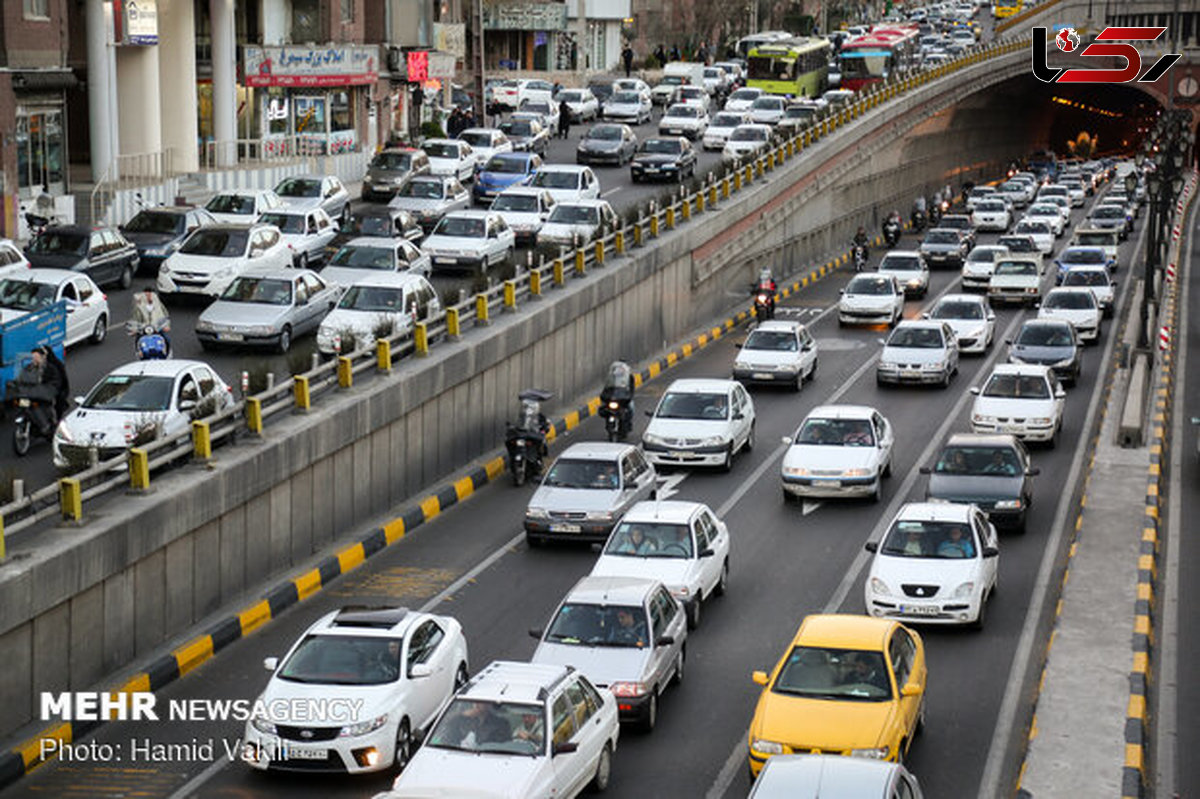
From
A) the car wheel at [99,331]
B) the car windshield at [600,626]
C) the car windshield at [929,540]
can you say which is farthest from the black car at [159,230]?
the car windshield at [600,626]

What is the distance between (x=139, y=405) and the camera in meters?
26.3

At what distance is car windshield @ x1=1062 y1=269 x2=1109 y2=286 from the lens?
51094 millimetres

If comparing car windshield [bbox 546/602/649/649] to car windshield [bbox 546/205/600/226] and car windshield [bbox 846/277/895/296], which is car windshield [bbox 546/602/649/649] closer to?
car windshield [bbox 546/205/600/226]

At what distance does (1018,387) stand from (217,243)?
16.1 metres

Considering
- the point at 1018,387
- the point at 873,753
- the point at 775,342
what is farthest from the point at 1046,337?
the point at 873,753

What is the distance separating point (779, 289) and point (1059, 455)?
22.3 meters

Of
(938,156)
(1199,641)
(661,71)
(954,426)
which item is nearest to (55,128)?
(954,426)

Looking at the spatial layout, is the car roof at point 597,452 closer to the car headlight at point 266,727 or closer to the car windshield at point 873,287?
the car headlight at point 266,727

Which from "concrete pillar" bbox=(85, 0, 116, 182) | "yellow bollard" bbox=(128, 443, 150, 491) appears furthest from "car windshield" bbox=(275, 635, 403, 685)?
"concrete pillar" bbox=(85, 0, 116, 182)

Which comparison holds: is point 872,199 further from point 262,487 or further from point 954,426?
point 262,487

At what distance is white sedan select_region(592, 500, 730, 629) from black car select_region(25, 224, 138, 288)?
17.4 meters

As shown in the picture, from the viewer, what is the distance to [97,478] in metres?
23.8

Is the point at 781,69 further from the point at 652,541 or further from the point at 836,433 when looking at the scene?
the point at 652,541

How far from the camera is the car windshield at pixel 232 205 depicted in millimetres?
45250
